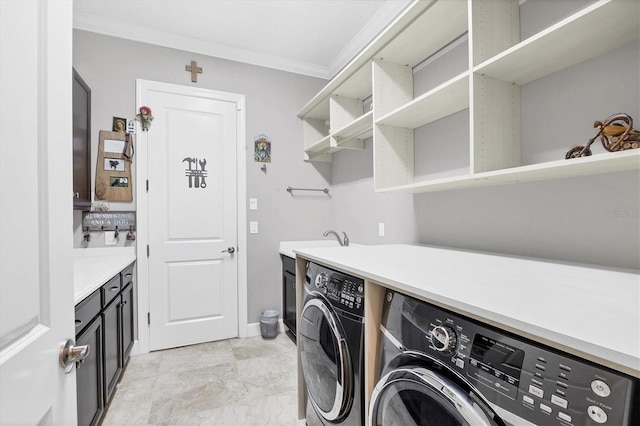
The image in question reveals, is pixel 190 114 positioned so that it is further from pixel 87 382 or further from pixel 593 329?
pixel 593 329

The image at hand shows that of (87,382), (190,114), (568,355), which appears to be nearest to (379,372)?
(568,355)

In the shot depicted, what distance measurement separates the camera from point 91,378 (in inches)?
56.9

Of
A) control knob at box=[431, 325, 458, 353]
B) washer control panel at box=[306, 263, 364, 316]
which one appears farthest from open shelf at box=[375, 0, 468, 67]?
control knob at box=[431, 325, 458, 353]

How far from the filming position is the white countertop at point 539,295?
0.51m

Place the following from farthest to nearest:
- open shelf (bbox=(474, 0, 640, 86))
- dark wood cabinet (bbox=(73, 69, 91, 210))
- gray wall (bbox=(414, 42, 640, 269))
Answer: dark wood cabinet (bbox=(73, 69, 91, 210)), gray wall (bbox=(414, 42, 640, 269)), open shelf (bbox=(474, 0, 640, 86))

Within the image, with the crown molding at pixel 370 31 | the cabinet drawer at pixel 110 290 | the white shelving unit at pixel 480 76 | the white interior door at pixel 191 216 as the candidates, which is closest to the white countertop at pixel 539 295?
the white shelving unit at pixel 480 76

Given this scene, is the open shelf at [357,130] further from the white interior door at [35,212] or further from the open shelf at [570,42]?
the white interior door at [35,212]

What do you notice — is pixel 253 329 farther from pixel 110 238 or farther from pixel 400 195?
pixel 400 195

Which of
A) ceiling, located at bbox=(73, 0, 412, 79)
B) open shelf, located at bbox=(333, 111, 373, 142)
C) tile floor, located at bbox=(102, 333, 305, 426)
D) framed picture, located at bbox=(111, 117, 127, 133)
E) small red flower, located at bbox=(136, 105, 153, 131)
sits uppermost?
ceiling, located at bbox=(73, 0, 412, 79)

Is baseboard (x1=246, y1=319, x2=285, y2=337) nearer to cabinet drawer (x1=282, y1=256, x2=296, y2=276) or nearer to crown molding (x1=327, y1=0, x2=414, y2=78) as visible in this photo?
cabinet drawer (x1=282, y1=256, x2=296, y2=276)

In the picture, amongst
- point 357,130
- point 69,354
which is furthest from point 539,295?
point 357,130

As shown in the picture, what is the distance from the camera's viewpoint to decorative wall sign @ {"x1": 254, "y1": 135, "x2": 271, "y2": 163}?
2955 millimetres

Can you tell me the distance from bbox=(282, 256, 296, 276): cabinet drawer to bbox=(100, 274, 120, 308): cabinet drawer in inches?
51.9

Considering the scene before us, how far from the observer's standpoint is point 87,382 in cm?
139
